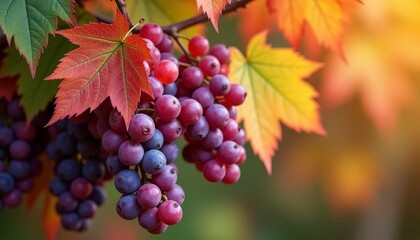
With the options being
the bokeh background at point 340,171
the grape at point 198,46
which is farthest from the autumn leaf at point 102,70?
the bokeh background at point 340,171

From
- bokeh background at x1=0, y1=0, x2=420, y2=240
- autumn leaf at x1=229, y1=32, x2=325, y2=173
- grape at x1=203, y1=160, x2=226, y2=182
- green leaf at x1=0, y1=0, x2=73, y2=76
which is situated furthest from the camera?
bokeh background at x1=0, y1=0, x2=420, y2=240

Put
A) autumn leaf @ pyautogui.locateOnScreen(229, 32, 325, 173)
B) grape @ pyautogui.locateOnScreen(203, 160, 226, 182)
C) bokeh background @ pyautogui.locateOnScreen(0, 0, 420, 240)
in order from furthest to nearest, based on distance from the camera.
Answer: bokeh background @ pyautogui.locateOnScreen(0, 0, 420, 240) < autumn leaf @ pyautogui.locateOnScreen(229, 32, 325, 173) < grape @ pyautogui.locateOnScreen(203, 160, 226, 182)

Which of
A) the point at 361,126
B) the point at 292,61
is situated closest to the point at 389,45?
the point at 361,126

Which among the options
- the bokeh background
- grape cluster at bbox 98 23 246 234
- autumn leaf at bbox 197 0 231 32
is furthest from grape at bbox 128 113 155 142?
the bokeh background

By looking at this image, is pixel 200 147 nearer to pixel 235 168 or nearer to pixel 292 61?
pixel 235 168

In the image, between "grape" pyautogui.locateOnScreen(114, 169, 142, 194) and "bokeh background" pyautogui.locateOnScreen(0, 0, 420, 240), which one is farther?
"bokeh background" pyautogui.locateOnScreen(0, 0, 420, 240)

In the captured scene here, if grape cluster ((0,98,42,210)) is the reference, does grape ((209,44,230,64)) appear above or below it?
above

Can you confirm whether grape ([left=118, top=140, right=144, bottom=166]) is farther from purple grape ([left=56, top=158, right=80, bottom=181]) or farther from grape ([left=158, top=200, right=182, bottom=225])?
purple grape ([left=56, top=158, right=80, bottom=181])

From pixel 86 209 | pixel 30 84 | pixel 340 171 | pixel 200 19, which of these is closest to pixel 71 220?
pixel 86 209
